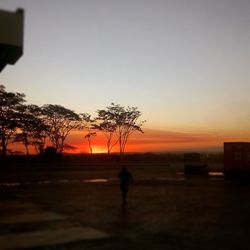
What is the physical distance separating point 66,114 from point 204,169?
37620mm

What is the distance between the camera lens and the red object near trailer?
117 ft

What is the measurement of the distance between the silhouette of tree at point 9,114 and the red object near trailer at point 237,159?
37.0 metres

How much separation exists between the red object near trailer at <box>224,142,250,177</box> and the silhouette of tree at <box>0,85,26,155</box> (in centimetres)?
3703

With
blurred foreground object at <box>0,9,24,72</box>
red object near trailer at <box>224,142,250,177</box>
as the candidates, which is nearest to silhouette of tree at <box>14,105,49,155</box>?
red object near trailer at <box>224,142,250,177</box>

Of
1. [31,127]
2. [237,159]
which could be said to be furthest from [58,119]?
[237,159]

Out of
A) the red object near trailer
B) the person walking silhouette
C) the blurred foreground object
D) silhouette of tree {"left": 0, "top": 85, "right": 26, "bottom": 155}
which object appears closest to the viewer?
the blurred foreground object

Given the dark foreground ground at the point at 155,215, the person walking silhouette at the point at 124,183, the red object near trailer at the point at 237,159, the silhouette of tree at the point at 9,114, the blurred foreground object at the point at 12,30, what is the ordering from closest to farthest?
1. the blurred foreground object at the point at 12,30
2. the dark foreground ground at the point at 155,215
3. the person walking silhouette at the point at 124,183
4. the red object near trailer at the point at 237,159
5. the silhouette of tree at the point at 9,114

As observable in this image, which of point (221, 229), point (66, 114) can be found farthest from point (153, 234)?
point (66, 114)

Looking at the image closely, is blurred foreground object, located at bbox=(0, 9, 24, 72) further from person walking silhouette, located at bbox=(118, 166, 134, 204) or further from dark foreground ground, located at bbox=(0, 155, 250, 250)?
person walking silhouette, located at bbox=(118, 166, 134, 204)

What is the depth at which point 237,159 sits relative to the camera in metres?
35.9

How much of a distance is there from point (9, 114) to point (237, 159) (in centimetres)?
3849

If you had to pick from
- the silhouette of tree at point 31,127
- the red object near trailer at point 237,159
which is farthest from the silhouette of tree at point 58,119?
the red object near trailer at point 237,159

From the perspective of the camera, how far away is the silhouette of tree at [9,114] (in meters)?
63.7

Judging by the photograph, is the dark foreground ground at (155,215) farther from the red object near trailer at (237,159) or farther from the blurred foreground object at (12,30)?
the red object near trailer at (237,159)
